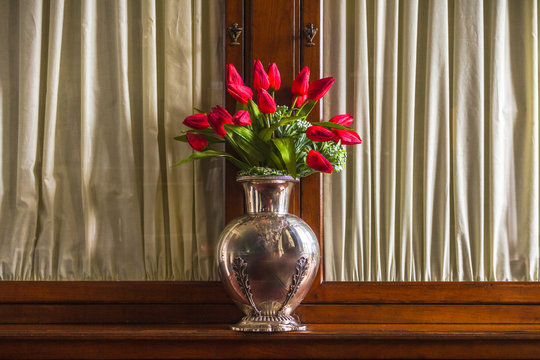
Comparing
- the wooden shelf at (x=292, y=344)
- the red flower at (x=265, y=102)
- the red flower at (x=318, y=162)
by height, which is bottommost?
the wooden shelf at (x=292, y=344)

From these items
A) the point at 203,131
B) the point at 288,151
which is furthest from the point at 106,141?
the point at 288,151

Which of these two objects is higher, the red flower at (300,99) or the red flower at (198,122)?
the red flower at (300,99)

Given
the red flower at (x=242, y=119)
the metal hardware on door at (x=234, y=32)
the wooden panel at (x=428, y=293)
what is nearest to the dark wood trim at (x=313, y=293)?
the wooden panel at (x=428, y=293)

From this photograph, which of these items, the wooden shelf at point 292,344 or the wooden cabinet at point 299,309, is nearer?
the wooden shelf at point 292,344

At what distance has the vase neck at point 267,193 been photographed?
1.09 m

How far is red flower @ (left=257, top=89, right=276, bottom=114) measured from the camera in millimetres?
1067

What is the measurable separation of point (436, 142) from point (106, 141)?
2.54 ft

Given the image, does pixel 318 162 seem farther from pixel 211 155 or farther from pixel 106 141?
pixel 106 141

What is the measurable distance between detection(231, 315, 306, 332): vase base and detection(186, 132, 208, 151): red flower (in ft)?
1.21

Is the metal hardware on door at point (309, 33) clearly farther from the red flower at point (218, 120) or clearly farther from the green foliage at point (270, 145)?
the red flower at point (218, 120)

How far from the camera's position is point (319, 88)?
3.72 ft

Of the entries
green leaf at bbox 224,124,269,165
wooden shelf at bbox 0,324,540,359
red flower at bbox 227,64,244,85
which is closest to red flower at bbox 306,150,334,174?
green leaf at bbox 224,124,269,165

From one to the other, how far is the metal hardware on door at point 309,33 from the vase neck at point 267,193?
35cm

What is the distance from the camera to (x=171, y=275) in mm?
1236
